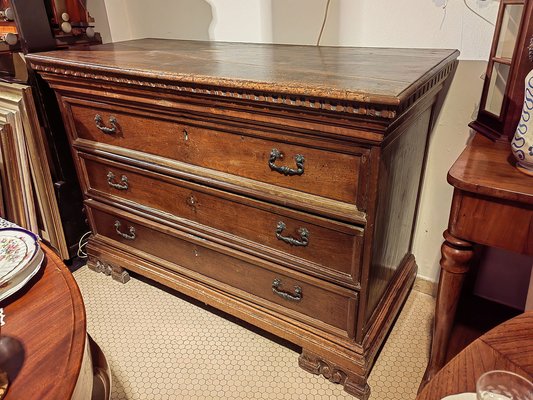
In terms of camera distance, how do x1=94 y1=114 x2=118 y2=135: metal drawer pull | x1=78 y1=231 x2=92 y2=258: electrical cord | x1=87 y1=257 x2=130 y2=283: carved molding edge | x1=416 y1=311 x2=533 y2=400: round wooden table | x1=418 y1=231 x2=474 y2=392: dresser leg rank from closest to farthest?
x1=416 y1=311 x2=533 y2=400: round wooden table < x1=418 y1=231 x2=474 y2=392: dresser leg < x1=94 y1=114 x2=118 y2=135: metal drawer pull < x1=87 y1=257 x2=130 y2=283: carved molding edge < x1=78 y1=231 x2=92 y2=258: electrical cord

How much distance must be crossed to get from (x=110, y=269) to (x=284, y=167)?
44.5 inches

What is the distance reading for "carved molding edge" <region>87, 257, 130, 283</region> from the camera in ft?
5.94

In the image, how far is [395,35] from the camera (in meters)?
1.40

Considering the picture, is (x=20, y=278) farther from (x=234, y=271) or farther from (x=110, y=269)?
(x=110, y=269)

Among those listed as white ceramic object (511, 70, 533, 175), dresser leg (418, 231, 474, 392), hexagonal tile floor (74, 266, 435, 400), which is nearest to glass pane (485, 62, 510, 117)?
white ceramic object (511, 70, 533, 175)

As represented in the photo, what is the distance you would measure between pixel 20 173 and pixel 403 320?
1.64 m

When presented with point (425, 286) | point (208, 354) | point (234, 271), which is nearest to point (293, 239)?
point (234, 271)

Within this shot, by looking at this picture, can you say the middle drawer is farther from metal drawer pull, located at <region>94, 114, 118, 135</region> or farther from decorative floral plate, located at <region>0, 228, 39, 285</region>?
decorative floral plate, located at <region>0, 228, 39, 285</region>

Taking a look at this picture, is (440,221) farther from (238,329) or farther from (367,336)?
(238,329)

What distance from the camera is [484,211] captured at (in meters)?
0.92

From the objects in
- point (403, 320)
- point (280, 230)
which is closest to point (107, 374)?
point (280, 230)

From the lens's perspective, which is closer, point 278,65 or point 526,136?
point 526,136

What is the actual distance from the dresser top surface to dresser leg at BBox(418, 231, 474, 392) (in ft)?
1.31

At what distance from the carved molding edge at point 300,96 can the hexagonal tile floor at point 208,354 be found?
0.89 m
